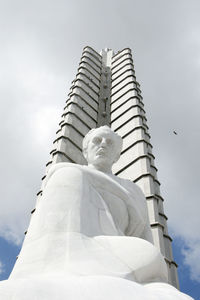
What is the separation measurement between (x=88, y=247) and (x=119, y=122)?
1211cm

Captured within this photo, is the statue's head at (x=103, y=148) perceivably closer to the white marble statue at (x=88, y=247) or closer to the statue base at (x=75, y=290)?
the white marble statue at (x=88, y=247)

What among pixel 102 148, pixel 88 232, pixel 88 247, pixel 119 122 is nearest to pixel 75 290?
pixel 88 247

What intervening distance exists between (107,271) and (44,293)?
2.43ft

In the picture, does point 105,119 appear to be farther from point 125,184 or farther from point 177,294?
point 177,294

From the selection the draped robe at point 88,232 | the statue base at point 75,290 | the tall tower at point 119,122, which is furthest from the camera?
the tall tower at point 119,122

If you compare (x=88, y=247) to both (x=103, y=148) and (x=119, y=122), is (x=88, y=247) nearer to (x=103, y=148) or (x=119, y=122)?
(x=103, y=148)

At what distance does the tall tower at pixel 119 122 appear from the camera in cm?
971

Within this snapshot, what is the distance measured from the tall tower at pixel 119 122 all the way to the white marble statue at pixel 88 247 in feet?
15.7

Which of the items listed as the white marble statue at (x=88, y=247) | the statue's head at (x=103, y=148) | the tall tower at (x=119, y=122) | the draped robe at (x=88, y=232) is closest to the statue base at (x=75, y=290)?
the white marble statue at (x=88, y=247)

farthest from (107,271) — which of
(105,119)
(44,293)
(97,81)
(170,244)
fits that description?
(97,81)

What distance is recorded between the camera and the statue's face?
4.70 meters

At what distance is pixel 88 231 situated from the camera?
10.6ft

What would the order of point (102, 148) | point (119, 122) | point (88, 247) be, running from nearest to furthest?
point (88, 247)
point (102, 148)
point (119, 122)

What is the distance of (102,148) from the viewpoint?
4707mm
